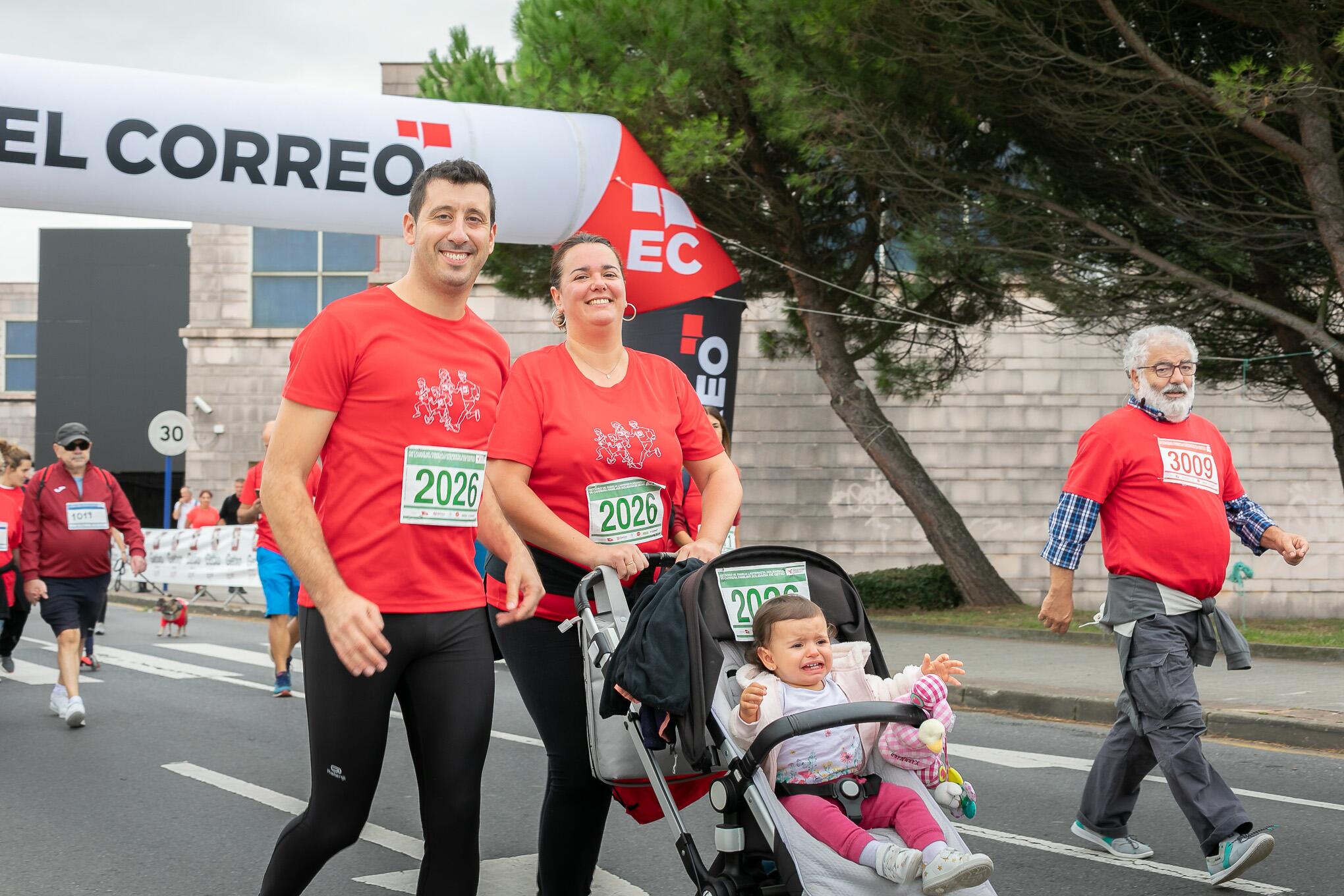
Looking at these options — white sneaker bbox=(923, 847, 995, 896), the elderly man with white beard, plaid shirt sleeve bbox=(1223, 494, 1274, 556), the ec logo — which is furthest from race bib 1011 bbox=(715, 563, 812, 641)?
the ec logo

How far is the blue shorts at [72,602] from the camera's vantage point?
9359 millimetres

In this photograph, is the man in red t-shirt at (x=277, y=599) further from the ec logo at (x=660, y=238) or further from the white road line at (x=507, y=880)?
the white road line at (x=507, y=880)

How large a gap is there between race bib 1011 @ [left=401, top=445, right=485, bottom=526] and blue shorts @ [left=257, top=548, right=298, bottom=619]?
7321mm

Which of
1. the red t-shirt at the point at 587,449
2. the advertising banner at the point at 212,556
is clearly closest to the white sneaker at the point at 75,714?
the red t-shirt at the point at 587,449

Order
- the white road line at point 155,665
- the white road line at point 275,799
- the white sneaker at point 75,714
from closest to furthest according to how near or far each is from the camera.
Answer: the white road line at point 275,799 < the white sneaker at point 75,714 < the white road line at point 155,665

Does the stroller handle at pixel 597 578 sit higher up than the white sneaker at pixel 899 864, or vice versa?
the stroller handle at pixel 597 578

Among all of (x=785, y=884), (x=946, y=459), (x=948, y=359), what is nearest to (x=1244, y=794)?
(x=785, y=884)

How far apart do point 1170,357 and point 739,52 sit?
9.28 metres

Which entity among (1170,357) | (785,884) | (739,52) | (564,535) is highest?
(739,52)

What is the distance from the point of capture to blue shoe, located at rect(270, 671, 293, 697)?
34.7ft

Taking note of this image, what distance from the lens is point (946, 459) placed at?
→ 70.6 feet

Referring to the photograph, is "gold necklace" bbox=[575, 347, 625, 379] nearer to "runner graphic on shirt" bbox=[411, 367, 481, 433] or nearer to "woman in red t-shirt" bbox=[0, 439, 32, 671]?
"runner graphic on shirt" bbox=[411, 367, 481, 433]

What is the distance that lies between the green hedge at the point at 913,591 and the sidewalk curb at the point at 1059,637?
72 cm

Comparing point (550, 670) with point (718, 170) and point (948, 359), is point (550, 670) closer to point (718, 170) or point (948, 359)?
point (718, 170)
